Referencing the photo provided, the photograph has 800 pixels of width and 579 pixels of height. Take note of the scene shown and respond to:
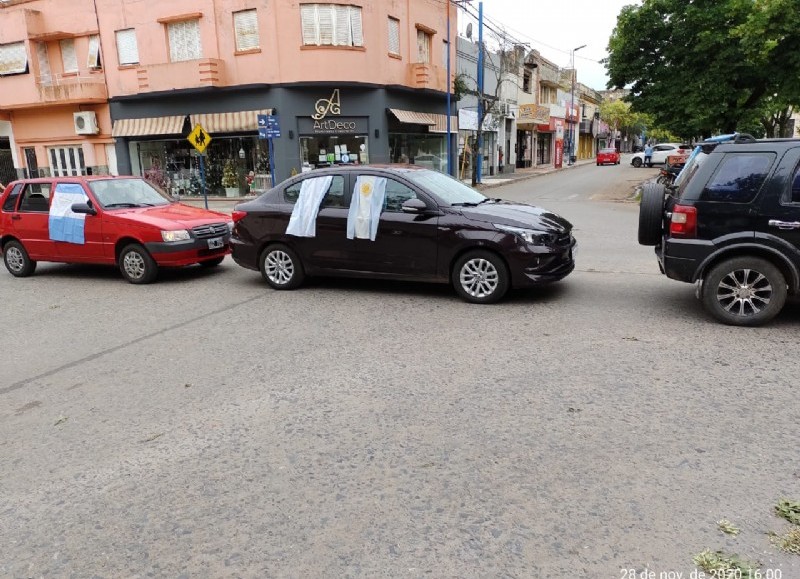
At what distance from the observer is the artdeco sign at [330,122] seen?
73.9 ft

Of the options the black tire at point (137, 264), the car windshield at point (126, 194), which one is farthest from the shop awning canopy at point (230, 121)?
the black tire at point (137, 264)

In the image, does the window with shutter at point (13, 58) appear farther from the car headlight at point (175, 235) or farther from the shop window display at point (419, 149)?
the car headlight at point (175, 235)

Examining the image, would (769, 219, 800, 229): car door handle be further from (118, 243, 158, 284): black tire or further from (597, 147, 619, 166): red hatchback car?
(597, 147, 619, 166): red hatchback car

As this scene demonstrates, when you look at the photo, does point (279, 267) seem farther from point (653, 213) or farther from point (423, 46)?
point (423, 46)

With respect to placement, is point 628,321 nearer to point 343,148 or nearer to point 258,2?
point 343,148

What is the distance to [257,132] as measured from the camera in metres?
23.6

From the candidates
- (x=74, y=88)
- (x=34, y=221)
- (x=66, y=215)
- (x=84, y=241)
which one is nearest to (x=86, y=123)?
(x=74, y=88)

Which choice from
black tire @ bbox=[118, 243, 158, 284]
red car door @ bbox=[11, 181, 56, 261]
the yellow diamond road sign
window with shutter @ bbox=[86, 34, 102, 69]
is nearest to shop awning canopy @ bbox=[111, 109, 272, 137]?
window with shutter @ bbox=[86, 34, 102, 69]

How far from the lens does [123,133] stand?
25422mm

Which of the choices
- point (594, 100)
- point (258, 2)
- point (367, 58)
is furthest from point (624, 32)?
point (594, 100)

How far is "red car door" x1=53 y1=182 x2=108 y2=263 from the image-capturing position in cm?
933

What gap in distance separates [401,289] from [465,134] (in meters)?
26.1

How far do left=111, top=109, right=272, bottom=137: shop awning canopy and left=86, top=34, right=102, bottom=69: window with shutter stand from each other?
2510mm

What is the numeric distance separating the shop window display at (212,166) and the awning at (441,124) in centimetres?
776
